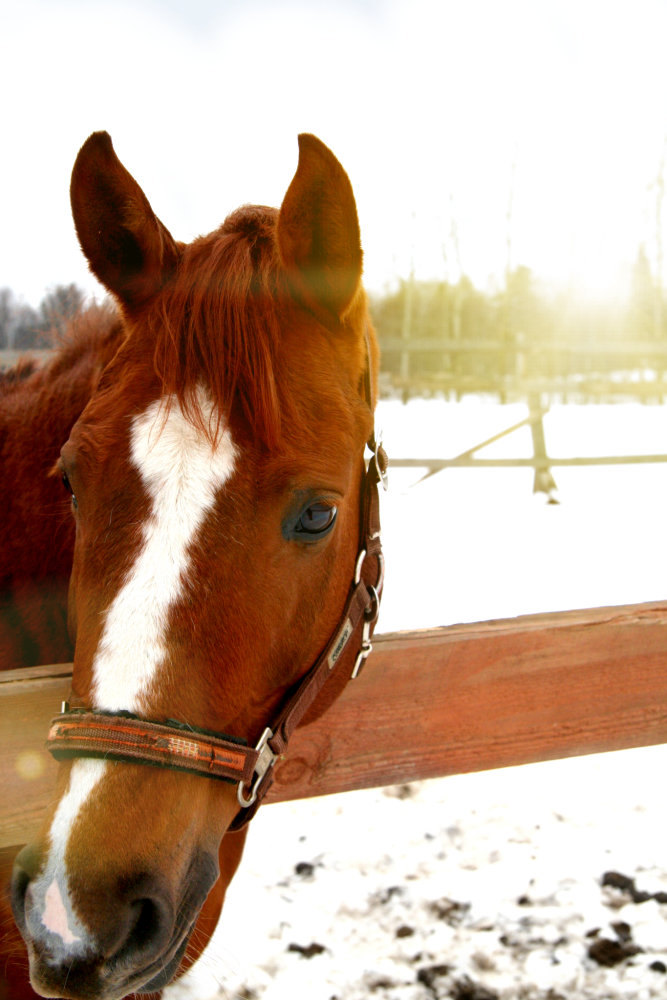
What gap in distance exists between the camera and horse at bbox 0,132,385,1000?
976 mm

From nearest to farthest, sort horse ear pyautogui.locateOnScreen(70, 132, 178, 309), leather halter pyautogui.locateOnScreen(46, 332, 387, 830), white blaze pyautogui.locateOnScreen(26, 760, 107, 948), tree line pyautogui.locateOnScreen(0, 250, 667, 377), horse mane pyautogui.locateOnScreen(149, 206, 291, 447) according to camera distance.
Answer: white blaze pyautogui.locateOnScreen(26, 760, 107, 948) < leather halter pyautogui.locateOnScreen(46, 332, 387, 830) < horse mane pyautogui.locateOnScreen(149, 206, 291, 447) < horse ear pyautogui.locateOnScreen(70, 132, 178, 309) < tree line pyautogui.locateOnScreen(0, 250, 667, 377)

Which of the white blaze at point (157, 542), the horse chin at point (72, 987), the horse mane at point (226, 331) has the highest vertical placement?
the horse mane at point (226, 331)

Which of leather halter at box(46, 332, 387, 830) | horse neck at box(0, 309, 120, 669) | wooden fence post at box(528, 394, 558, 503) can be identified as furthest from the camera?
wooden fence post at box(528, 394, 558, 503)

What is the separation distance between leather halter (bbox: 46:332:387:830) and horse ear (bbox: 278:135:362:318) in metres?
0.26

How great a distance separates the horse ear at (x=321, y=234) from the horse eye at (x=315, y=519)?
42 centimetres

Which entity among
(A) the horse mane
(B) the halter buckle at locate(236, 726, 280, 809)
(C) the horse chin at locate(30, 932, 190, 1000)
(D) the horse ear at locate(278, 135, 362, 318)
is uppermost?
(D) the horse ear at locate(278, 135, 362, 318)

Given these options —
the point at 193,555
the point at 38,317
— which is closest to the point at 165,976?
the point at 193,555

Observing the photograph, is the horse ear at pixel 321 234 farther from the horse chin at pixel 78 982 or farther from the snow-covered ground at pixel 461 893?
the snow-covered ground at pixel 461 893

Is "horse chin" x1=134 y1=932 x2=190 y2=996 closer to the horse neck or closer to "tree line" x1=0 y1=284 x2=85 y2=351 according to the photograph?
the horse neck

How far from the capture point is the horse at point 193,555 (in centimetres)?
98

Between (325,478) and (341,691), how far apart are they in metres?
0.54

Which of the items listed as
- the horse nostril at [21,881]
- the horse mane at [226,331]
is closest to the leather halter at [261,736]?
the horse nostril at [21,881]

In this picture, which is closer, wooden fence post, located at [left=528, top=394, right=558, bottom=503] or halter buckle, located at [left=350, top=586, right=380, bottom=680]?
halter buckle, located at [left=350, top=586, right=380, bottom=680]

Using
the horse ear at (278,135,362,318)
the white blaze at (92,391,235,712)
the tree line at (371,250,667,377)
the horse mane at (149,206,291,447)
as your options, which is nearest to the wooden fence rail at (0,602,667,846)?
the white blaze at (92,391,235,712)
